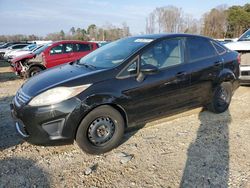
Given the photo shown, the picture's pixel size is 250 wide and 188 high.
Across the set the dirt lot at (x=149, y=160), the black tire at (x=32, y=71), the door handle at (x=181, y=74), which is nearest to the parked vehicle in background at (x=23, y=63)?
the black tire at (x=32, y=71)

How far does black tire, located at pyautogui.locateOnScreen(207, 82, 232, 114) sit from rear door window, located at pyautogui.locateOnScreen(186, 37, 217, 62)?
698mm

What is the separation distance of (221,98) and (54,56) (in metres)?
6.94

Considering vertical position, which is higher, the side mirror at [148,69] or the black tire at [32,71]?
the side mirror at [148,69]

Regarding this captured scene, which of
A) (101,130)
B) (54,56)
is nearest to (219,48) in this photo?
(101,130)

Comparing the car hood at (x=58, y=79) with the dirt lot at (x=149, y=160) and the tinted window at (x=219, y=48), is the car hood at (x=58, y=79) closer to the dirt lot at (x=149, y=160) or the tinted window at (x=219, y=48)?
the dirt lot at (x=149, y=160)

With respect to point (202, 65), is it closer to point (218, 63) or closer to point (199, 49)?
point (199, 49)

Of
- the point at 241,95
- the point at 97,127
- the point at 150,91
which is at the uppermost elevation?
the point at 150,91

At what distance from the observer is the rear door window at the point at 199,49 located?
15.8 feet

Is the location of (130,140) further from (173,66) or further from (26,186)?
(26,186)

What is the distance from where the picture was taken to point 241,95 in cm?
691

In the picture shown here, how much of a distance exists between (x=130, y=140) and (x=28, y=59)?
746 cm

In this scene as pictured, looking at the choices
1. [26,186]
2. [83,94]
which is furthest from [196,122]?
[26,186]

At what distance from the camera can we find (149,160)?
372 centimetres

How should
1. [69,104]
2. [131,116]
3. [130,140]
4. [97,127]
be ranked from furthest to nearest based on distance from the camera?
[130,140]
[131,116]
[97,127]
[69,104]
